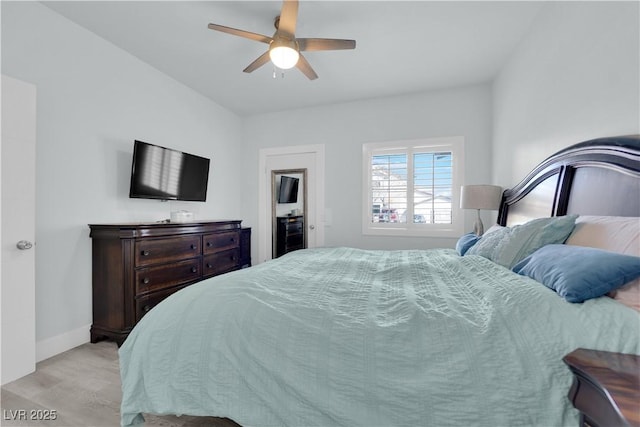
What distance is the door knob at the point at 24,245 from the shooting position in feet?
6.28

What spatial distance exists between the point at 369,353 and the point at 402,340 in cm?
12

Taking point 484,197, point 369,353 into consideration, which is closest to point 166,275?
point 369,353

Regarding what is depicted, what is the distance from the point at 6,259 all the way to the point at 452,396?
277 centimetres

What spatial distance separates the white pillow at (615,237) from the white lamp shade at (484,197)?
1380 mm

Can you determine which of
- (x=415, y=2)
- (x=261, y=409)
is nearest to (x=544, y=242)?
(x=261, y=409)

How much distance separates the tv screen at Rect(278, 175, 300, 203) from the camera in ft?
14.3

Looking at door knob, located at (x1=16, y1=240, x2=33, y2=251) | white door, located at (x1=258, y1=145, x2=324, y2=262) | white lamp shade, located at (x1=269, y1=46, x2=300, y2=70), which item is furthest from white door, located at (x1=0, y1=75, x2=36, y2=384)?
white door, located at (x1=258, y1=145, x2=324, y2=262)

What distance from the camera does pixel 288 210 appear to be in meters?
4.41

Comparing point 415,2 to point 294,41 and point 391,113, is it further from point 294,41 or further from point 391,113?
point 391,113

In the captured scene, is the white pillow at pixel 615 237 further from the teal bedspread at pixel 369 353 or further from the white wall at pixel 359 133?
the white wall at pixel 359 133

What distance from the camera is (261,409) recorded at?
979mm

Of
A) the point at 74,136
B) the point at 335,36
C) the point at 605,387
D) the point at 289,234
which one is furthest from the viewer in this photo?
the point at 289,234

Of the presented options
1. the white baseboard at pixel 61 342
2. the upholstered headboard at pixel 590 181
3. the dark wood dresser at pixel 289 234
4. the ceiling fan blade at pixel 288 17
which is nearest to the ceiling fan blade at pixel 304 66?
the ceiling fan blade at pixel 288 17

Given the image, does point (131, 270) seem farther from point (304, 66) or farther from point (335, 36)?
point (335, 36)
